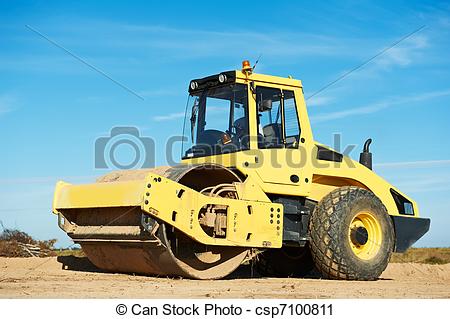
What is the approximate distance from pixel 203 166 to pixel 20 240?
7.65 metres

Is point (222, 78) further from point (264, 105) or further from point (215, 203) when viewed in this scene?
point (215, 203)

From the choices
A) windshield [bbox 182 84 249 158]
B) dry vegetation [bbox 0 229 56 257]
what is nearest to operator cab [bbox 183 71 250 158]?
windshield [bbox 182 84 249 158]

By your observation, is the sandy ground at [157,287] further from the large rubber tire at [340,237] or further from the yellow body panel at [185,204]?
the yellow body panel at [185,204]

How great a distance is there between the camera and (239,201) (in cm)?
1014

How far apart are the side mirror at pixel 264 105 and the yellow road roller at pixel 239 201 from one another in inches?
0.7

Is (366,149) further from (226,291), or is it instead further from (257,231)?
(226,291)

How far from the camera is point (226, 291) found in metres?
8.70

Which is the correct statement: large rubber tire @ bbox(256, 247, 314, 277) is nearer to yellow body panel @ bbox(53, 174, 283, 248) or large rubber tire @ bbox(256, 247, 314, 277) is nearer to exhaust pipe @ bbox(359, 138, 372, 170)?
exhaust pipe @ bbox(359, 138, 372, 170)

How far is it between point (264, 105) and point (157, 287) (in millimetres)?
3687

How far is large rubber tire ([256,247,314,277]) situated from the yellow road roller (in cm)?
146

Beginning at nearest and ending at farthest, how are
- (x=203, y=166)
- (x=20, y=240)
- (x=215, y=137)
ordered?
(x=203, y=166) < (x=215, y=137) < (x=20, y=240)

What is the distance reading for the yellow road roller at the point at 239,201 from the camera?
9.79m

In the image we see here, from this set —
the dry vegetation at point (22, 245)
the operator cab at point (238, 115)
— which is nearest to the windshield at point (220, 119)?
the operator cab at point (238, 115)
